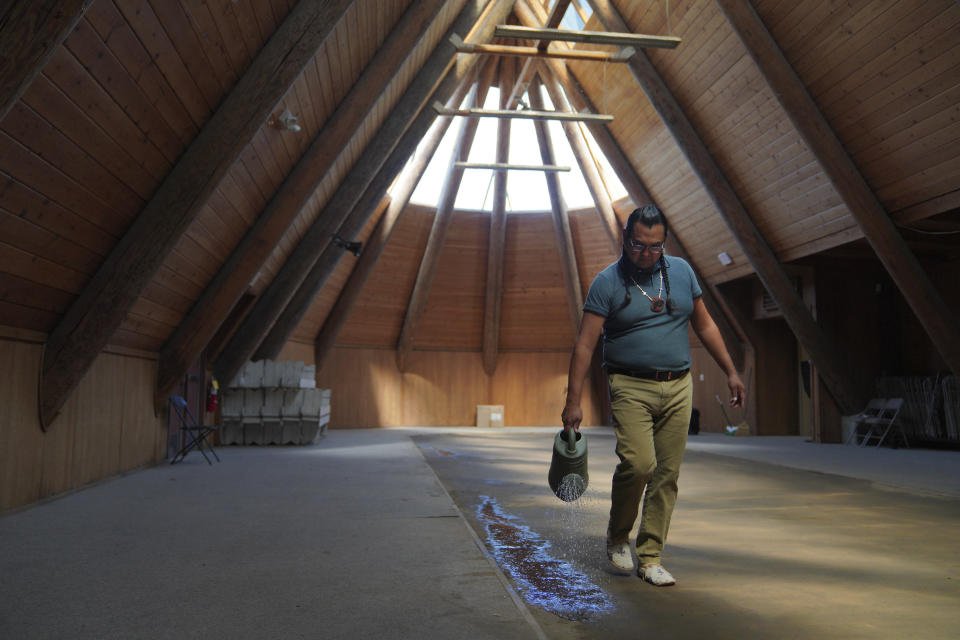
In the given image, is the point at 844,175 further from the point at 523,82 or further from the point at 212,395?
the point at 212,395

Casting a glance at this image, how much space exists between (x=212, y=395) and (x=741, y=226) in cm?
761

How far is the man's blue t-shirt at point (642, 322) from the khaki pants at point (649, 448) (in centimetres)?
8

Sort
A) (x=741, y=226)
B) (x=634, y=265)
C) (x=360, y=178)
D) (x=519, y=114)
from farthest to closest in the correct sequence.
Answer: (x=741, y=226) < (x=519, y=114) < (x=360, y=178) < (x=634, y=265)

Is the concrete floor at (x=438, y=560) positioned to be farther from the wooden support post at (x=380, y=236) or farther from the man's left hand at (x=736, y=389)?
the wooden support post at (x=380, y=236)

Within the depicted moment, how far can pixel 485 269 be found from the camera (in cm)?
1549

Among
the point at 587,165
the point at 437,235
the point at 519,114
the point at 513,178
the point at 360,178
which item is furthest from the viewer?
the point at 513,178

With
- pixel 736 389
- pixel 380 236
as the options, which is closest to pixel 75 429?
pixel 736 389

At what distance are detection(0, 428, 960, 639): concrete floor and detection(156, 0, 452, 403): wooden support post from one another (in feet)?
6.01

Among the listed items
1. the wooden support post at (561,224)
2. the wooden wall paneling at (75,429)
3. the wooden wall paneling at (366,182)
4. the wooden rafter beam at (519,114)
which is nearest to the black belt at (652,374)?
the wooden wall paneling at (75,429)

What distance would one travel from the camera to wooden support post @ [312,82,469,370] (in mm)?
11703

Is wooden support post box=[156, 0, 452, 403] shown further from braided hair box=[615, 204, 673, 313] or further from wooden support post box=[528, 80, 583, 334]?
wooden support post box=[528, 80, 583, 334]

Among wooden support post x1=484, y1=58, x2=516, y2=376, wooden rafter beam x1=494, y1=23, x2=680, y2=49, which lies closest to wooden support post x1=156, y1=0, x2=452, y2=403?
wooden rafter beam x1=494, y1=23, x2=680, y2=49

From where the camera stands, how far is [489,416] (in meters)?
16.6

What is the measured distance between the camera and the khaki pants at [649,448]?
8.49 ft
